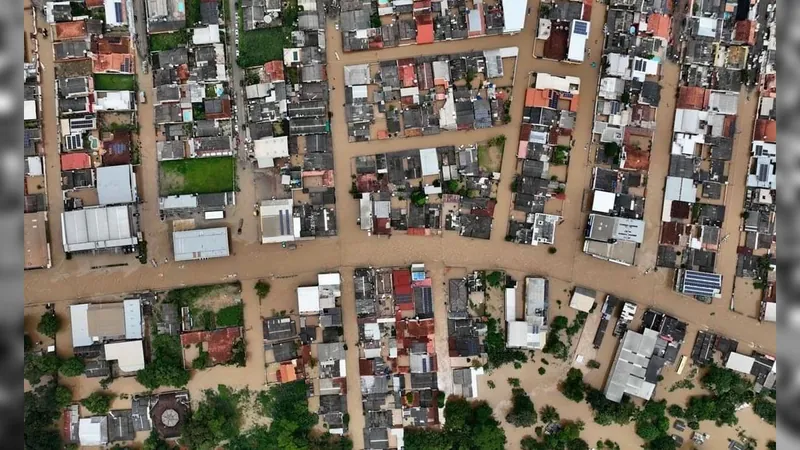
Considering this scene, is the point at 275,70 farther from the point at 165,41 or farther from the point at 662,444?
the point at 662,444

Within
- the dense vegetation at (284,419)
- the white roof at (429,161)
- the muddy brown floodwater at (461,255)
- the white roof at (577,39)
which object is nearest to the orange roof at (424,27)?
the muddy brown floodwater at (461,255)

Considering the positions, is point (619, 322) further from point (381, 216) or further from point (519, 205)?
point (381, 216)

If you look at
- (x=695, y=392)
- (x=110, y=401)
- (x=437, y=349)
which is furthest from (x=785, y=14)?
(x=110, y=401)

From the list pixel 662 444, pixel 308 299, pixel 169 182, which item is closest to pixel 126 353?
pixel 169 182

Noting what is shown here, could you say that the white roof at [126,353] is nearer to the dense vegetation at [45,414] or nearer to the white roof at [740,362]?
the dense vegetation at [45,414]

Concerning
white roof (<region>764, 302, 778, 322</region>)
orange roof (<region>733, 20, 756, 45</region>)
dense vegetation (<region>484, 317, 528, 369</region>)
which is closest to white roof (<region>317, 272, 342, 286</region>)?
dense vegetation (<region>484, 317, 528, 369</region>)

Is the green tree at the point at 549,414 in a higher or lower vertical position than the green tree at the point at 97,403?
lower
